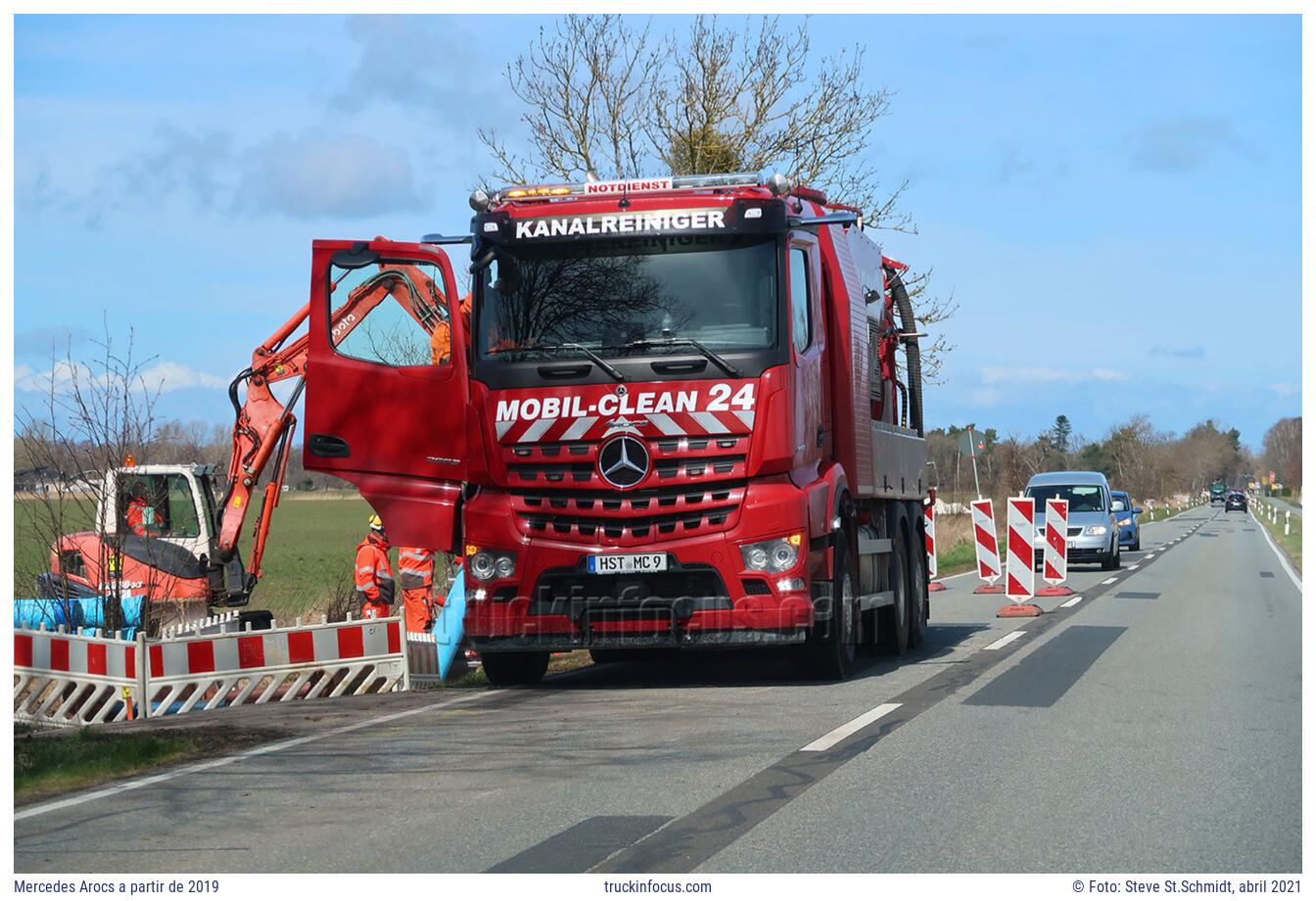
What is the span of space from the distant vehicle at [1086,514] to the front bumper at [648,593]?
70.8ft

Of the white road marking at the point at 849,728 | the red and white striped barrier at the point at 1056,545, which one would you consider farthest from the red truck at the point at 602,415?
the red and white striped barrier at the point at 1056,545

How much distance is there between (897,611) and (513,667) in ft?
13.2

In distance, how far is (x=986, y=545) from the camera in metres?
24.5

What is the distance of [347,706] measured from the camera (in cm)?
1120

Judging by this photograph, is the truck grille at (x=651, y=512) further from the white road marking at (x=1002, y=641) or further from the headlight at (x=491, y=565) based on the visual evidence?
the white road marking at (x=1002, y=641)

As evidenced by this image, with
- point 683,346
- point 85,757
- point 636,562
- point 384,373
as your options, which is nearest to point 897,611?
point 636,562

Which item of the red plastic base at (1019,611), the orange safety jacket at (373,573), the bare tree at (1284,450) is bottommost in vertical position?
the red plastic base at (1019,611)

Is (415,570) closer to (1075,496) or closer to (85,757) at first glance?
(85,757)

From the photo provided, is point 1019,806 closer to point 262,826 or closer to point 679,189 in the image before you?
point 262,826

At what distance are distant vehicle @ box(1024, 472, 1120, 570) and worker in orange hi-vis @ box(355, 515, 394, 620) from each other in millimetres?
19001

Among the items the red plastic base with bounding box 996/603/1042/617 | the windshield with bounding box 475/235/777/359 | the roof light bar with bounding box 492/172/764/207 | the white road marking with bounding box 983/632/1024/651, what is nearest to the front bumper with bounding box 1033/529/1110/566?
the red plastic base with bounding box 996/603/1042/617

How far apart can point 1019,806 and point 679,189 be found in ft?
19.8

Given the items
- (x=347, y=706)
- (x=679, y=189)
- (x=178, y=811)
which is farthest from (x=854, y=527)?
(x=178, y=811)

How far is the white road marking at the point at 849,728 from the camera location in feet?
28.6
